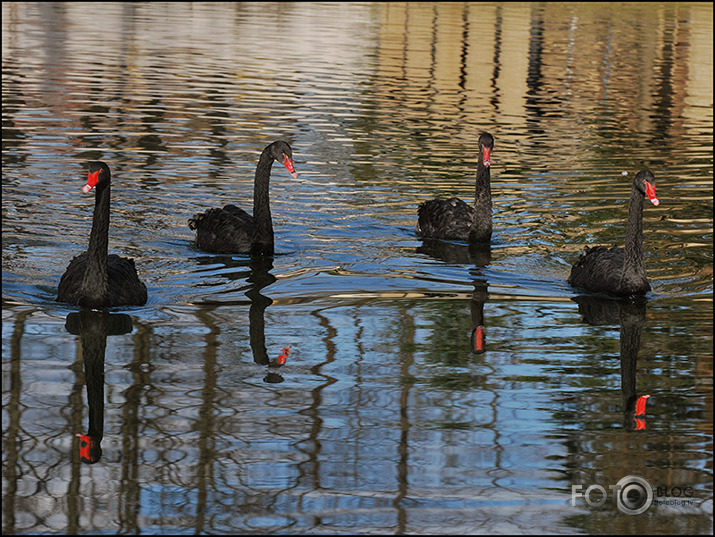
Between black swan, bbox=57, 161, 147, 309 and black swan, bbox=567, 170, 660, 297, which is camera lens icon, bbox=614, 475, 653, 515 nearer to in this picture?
black swan, bbox=567, 170, 660, 297

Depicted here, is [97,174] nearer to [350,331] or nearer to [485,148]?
[350,331]

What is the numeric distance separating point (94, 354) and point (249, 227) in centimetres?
392

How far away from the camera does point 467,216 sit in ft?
40.6

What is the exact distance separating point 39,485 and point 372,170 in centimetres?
1086

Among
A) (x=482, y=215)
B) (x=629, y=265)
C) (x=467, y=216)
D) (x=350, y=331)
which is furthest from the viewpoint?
(x=467, y=216)

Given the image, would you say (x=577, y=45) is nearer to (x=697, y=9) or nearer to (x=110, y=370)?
(x=697, y=9)

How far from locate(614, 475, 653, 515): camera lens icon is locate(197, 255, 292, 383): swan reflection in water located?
2.42 m

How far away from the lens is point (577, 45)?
41.1m

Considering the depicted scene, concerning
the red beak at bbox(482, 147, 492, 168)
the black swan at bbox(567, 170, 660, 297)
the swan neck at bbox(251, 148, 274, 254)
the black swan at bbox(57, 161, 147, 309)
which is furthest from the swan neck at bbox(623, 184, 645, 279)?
the black swan at bbox(57, 161, 147, 309)

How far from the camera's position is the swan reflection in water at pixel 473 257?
9453 millimetres

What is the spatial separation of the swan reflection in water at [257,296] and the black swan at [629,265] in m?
2.79

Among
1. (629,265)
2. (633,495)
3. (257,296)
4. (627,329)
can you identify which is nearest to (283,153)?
(257,296)

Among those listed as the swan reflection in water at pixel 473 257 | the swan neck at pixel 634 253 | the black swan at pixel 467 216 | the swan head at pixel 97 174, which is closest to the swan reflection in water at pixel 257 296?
the swan head at pixel 97 174

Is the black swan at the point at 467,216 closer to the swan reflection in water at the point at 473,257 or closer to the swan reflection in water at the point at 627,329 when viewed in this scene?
the swan reflection in water at the point at 473,257
